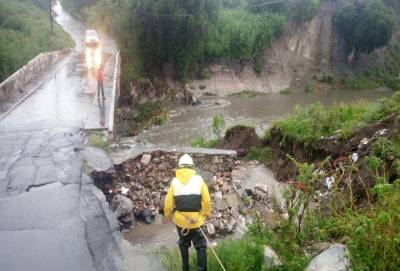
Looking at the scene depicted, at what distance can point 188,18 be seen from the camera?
27.2 metres

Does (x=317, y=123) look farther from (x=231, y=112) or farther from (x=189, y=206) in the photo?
(x=231, y=112)

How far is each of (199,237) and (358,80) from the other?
36.5m

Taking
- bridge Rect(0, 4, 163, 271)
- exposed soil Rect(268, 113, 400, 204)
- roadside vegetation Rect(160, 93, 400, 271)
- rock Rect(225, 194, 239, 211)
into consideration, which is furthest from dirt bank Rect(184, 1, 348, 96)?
roadside vegetation Rect(160, 93, 400, 271)

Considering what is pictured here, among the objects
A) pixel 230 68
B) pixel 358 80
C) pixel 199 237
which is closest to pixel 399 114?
pixel 199 237

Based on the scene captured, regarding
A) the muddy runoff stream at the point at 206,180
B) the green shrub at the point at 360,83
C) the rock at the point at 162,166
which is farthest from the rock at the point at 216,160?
the green shrub at the point at 360,83

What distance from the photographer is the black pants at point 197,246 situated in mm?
6021

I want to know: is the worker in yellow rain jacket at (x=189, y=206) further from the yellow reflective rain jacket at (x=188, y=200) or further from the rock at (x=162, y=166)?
the rock at (x=162, y=166)

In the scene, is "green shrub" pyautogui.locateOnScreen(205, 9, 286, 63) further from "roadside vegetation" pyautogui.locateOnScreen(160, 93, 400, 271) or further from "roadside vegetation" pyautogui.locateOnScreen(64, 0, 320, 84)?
"roadside vegetation" pyautogui.locateOnScreen(160, 93, 400, 271)

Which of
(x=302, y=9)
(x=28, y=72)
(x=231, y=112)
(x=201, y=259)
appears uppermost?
(x=302, y=9)

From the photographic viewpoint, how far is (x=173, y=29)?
27.7m

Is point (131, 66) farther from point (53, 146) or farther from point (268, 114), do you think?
point (53, 146)

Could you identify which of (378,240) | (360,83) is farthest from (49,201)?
(360,83)

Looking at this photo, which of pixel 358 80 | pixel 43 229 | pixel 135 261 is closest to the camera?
pixel 135 261

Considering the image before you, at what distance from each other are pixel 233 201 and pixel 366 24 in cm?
3230
